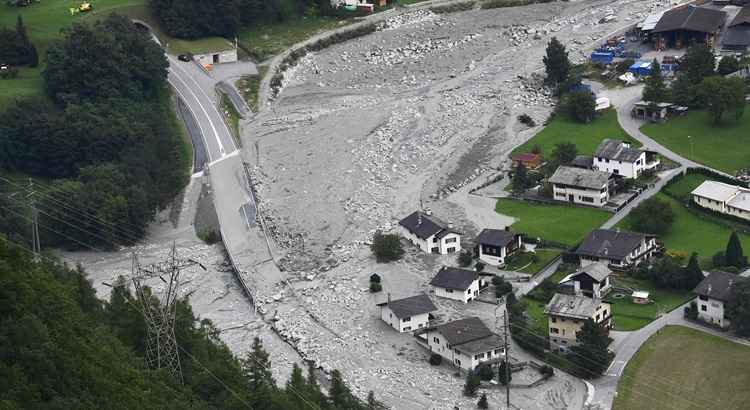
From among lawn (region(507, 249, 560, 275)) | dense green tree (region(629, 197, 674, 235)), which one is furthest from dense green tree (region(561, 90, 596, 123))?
lawn (region(507, 249, 560, 275))

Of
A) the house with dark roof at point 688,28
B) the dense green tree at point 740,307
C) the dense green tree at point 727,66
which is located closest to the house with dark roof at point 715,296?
the dense green tree at point 740,307

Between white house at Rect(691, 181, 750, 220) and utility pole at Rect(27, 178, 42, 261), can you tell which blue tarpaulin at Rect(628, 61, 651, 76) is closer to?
white house at Rect(691, 181, 750, 220)

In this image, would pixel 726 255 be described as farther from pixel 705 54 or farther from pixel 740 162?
pixel 705 54

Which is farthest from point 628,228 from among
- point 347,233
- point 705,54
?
point 705,54

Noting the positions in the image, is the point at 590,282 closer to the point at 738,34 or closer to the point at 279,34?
the point at 738,34

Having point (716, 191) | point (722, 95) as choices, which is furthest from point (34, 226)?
point (722, 95)

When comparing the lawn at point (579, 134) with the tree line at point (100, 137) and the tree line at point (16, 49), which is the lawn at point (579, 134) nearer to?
the tree line at point (100, 137)
